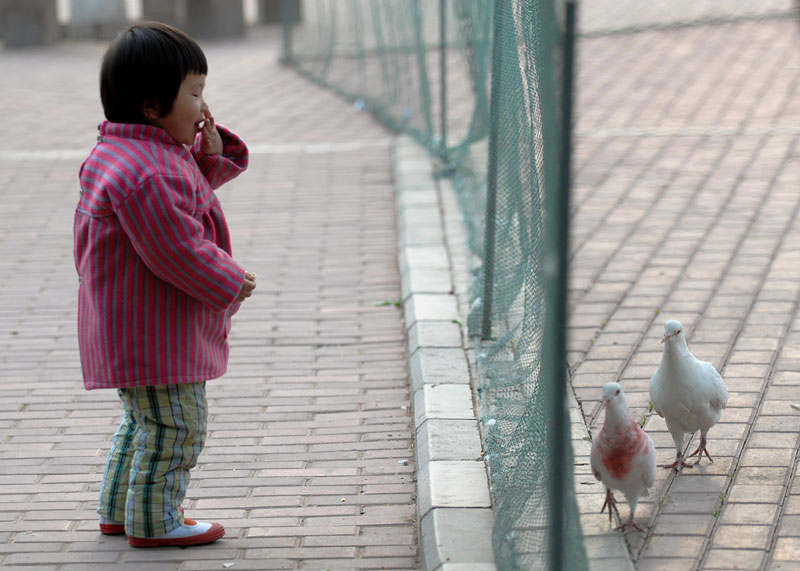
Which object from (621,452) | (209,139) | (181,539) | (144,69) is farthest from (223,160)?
(621,452)

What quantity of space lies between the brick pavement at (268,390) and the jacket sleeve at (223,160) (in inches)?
44.3

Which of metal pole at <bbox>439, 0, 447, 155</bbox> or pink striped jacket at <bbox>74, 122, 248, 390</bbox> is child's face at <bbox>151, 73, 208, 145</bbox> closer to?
pink striped jacket at <bbox>74, 122, 248, 390</bbox>

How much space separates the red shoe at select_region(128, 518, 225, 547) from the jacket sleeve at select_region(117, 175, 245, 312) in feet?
2.51

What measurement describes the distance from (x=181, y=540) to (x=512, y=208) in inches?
73.4

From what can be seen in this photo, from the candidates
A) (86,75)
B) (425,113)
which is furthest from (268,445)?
(86,75)

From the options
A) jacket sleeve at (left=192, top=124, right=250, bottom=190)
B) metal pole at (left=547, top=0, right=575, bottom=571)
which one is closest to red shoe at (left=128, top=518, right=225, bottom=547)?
jacket sleeve at (left=192, top=124, right=250, bottom=190)

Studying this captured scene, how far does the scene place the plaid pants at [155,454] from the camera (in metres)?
3.22

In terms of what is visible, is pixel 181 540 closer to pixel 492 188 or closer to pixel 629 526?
pixel 629 526

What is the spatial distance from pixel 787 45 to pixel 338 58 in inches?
198

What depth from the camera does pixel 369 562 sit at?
→ 331 cm

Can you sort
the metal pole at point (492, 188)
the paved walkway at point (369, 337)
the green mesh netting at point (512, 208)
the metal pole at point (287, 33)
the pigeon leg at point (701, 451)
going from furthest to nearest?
the metal pole at point (287, 33) → the metal pole at point (492, 188) → the pigeon leg at point (701, 451) → the paved walkway at point (369, 337) → the green mesh netting at point (512, 208)

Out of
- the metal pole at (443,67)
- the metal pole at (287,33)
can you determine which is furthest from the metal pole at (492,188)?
the metal pole at (287,33)

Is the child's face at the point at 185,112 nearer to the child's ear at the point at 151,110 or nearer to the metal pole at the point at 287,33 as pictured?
the child's ear at the point at 151,110

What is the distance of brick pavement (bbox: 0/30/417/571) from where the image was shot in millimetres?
3484
